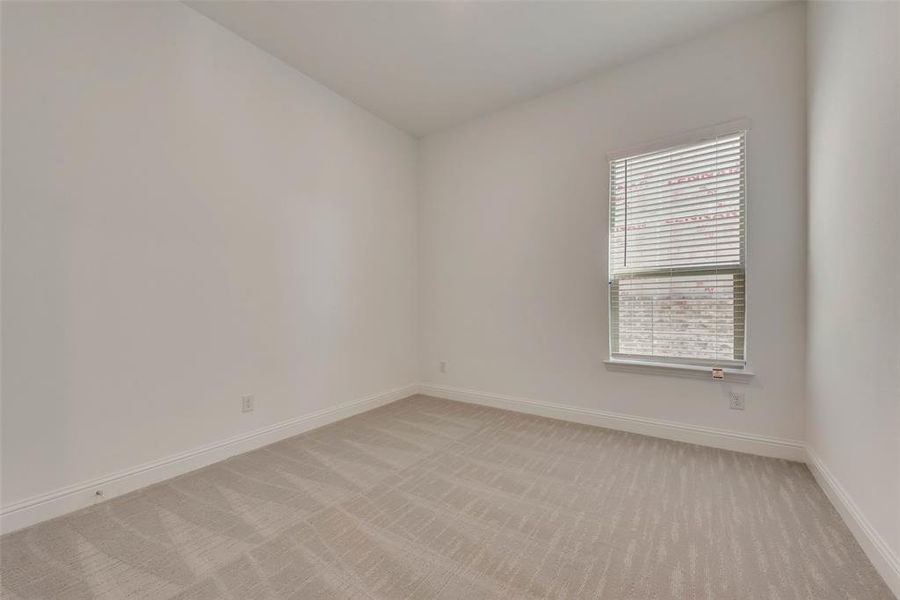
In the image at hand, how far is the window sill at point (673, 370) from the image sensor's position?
2438mm

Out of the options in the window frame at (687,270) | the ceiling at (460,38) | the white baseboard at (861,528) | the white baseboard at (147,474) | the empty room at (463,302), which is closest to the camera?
the white baseboard at (861,528)

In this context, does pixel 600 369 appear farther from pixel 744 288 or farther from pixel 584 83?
pixel 584 83

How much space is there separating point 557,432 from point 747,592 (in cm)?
158

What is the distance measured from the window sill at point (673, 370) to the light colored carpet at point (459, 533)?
50 centimetres

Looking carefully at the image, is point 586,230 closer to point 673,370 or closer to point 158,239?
point 673,370

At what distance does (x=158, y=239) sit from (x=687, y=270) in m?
3.43

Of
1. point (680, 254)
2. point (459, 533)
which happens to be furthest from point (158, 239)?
point (680, 254)

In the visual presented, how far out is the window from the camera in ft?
8.13

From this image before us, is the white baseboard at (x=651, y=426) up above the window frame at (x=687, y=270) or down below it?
below

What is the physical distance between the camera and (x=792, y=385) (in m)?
2.31

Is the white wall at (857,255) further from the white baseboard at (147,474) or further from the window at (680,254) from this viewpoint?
the white baseboard at (147,474)

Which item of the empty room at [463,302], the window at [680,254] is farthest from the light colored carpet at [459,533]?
the window at [680,254]

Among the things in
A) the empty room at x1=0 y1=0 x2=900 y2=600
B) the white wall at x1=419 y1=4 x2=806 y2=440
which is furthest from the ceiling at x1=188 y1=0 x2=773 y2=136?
the white wall at x1=419 y1=4 x2=806 y2=440

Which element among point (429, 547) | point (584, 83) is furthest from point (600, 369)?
point (584, 83)
